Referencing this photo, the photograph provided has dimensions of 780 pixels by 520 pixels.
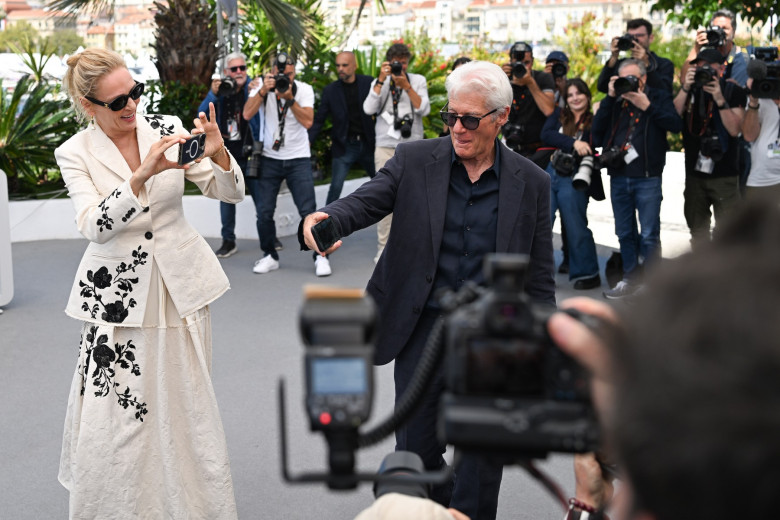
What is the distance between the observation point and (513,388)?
125cm

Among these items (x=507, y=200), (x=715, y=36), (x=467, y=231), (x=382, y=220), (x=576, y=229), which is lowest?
(x=382, y=220)

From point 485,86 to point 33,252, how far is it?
8124 mm

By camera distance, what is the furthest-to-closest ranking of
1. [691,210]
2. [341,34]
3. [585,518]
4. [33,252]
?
[341,34] < [33,252] < [691,210] < [585,518]

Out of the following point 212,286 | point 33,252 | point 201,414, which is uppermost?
point 212,286

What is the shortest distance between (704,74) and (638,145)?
75cm

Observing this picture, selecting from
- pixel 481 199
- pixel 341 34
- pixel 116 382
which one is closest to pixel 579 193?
pixel 481 199

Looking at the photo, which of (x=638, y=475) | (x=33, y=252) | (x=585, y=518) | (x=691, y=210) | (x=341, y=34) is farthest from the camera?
(x=341, y=34)

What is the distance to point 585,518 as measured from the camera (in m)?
2.86

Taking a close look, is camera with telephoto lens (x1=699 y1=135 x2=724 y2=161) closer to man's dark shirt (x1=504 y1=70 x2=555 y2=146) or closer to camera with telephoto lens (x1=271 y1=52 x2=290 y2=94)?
man's dark shirt (x1=504 y1=70 x2=555 y2=146)

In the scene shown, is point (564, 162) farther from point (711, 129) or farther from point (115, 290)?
point (115, 290)

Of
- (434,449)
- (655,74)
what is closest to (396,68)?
(655,74)

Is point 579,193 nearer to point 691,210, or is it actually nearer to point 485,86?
point 691,210

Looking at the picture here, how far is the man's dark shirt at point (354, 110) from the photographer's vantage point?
1014 cm

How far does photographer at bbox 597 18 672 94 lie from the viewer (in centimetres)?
815
